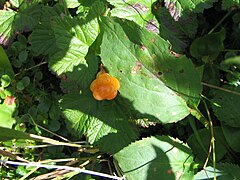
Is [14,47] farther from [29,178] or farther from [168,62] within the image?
[168,62]

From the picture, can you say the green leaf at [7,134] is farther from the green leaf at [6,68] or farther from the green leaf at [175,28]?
the green leaf at [175,28]

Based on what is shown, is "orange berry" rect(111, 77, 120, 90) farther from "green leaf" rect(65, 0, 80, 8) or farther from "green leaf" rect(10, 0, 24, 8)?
"green leaf" rect(10, 0, 24, 8)

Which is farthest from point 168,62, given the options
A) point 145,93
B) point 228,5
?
point 228,5

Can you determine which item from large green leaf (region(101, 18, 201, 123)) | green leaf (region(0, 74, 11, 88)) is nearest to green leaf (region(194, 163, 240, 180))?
large green leaf (region(101, 18, 201, 123))

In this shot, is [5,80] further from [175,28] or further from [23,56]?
[175,28]

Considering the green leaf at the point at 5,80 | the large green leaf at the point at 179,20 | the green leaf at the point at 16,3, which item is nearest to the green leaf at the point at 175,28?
the large green leaf at the point at 179,20

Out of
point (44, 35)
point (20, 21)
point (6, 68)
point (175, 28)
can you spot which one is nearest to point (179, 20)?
point (175, 28)
